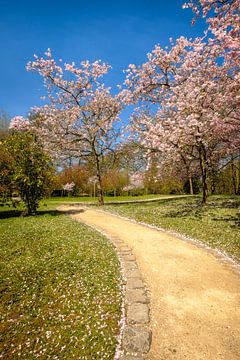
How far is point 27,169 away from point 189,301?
1653 cm

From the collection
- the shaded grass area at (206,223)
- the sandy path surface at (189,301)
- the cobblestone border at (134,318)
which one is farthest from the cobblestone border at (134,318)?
the shaded grass area at (206,223)

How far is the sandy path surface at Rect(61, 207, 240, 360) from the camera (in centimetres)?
475

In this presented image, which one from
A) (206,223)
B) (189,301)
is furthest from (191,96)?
(189,301)

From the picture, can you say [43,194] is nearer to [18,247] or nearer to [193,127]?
[18,247]

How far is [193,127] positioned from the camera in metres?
16.5

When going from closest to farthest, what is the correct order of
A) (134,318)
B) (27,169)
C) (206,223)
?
(134,318)
(206,223)
(27,169)

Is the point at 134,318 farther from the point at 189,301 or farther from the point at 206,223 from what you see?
the point at 206,223

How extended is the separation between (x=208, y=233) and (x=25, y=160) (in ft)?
48.0

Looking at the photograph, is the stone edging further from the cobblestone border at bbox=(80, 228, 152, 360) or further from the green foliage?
the green foliage

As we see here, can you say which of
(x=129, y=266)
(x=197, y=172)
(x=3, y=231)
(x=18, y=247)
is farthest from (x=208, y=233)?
A: (x=197, y=172)

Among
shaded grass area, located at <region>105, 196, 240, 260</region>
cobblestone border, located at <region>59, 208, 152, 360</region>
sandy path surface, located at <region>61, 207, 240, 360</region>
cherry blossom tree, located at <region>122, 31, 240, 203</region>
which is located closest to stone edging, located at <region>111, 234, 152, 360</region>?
cobblestone border, located at <region>59, 208, 152, 360</region>

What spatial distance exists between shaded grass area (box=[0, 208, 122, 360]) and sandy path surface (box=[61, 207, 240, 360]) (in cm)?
104

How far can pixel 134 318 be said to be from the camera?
A: 564 centimetres

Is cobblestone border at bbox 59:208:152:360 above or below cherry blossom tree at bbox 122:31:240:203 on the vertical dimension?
below
